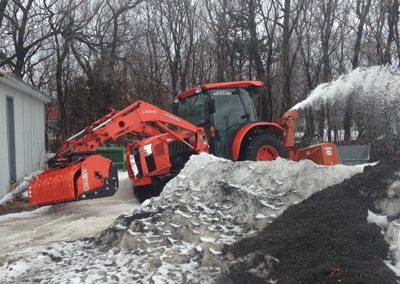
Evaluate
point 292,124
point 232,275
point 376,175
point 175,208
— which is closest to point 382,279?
point 232,275

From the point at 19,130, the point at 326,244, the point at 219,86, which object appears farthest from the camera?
the point at 19,130

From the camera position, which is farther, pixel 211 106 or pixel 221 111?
pixel 221 111

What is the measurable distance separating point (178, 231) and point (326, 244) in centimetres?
186

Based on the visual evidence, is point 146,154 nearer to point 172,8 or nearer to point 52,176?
point 52,176

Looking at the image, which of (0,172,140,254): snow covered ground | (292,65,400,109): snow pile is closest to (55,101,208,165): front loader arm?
(0,172,140,254): snow covered ground

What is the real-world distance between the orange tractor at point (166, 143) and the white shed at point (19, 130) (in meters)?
2.67

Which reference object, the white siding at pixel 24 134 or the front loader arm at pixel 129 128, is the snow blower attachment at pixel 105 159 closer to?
the front loader arm at pixel 129 128

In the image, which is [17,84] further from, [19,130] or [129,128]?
[129,128]

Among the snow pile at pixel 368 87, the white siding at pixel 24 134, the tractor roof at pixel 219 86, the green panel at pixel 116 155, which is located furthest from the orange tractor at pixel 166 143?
the green panel at pixel 116 155

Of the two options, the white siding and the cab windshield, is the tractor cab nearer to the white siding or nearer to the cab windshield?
the cab windshield

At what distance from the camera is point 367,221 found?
16.0 ft

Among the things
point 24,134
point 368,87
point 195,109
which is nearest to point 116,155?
point 24,134

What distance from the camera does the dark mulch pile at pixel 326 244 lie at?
4094 millimetres

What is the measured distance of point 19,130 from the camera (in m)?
13.0
